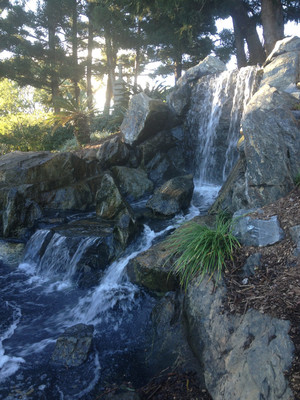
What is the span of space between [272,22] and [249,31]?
5.60 ft

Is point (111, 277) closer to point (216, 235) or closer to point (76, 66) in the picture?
point (216, 235)

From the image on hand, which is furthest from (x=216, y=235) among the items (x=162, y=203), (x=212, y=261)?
(x=162, y=203)

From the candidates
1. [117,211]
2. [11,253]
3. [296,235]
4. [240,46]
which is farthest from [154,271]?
[240,46]

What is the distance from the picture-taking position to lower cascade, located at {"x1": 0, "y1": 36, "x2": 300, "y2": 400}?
3.39 meters

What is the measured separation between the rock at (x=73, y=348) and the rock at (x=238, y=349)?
157 cm

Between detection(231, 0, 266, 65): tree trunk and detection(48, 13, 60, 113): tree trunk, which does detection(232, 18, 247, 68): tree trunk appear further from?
detection(48, 13, 60, 113): tree trunk

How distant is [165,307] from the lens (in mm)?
4512

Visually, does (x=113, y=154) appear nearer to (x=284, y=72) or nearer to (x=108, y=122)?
(x=108, y=122)

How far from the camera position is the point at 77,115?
535 inches

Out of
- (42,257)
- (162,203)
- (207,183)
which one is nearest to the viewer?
(42,257)

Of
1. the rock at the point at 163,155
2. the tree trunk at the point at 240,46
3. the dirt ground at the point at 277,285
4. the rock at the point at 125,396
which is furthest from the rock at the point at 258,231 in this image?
the tree trunk at the point at 240,46

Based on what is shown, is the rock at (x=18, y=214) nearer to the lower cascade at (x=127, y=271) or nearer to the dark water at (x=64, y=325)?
the lower cascade at (x=127, y=271)

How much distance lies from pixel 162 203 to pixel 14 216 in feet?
15.6

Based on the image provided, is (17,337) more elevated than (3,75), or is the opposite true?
(3,75)
